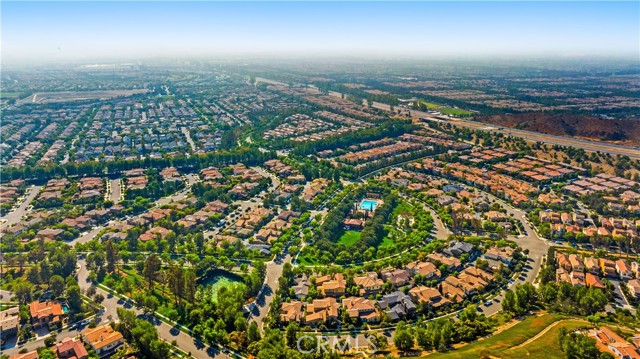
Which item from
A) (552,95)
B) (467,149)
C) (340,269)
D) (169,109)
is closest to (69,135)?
(169,109)

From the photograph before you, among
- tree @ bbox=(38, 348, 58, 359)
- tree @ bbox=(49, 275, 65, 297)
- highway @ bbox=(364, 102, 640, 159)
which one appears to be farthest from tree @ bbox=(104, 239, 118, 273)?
highway @ bbox=(364, 102, 640, 159)

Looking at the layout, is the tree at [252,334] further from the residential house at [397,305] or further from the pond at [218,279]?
the residential house at [397,305]

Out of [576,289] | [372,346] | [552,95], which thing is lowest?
[372,346]

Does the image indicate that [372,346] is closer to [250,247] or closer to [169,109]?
[250,247]

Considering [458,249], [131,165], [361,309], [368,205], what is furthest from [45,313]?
[131,165]

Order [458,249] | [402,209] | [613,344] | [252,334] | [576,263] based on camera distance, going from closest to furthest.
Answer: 1. [613,344]
2. [252,334]
3. [576,263]
4. [458,249]
5. [402,209]

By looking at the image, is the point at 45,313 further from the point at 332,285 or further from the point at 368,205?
the point at 368,205
